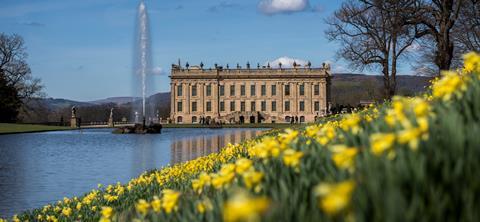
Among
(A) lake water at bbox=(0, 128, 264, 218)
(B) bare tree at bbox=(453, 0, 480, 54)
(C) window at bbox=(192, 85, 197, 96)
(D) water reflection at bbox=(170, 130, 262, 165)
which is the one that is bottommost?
(A) lake water at bbox=(0, 128, 264, 218)

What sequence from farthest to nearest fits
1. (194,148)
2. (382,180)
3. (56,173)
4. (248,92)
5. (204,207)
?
(248,92), (194,148), (56,173), (204,207), (382,180)

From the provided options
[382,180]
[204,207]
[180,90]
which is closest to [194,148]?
[204,207]

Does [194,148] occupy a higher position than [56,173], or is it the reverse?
[194,148]

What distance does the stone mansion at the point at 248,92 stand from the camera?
9088cm

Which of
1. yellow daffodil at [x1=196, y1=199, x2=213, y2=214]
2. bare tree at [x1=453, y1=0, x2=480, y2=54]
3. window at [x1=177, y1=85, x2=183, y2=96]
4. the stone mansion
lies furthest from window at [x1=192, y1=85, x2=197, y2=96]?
yellow daffodil at [x1=196, y1=199, x2=213, y2=214]

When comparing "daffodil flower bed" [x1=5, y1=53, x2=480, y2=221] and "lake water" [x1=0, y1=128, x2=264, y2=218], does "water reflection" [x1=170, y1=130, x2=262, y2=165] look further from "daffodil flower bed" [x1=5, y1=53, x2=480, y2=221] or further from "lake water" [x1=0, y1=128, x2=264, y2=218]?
"daffodil flower bed" [x1=5, y1=53, x2=480, y2=221]

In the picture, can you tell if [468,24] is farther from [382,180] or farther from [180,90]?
[180,90]

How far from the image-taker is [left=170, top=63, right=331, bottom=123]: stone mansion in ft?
298

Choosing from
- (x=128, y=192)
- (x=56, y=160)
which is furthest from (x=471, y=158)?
(x=56, y=160)

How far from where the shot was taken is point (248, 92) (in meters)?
91.9

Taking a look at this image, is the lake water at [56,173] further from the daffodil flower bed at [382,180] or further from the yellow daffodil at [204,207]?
the daffodil flower bed at [382,180]

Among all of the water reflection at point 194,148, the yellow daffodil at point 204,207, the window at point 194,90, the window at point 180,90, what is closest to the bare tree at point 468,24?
the water reflection at point 194,148

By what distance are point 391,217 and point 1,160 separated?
1854cm

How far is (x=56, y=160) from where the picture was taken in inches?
735
